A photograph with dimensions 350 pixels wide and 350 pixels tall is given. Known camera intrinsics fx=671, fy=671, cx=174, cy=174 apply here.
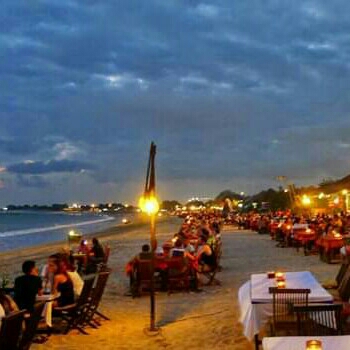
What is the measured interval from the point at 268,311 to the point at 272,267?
34.4 ft

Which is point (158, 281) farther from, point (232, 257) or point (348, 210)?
point (348, 210)

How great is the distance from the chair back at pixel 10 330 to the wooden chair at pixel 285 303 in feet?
8.38

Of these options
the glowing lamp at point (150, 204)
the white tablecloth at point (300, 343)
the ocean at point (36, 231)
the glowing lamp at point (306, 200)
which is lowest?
the ocean at point (36, 231)

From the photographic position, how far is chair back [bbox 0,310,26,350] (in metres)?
5.66

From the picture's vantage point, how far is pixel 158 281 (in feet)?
46.1

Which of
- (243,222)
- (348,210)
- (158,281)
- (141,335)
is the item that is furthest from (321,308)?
(243,222)

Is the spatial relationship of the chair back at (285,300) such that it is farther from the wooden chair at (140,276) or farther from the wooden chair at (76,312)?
the wooden chair at (140,276)

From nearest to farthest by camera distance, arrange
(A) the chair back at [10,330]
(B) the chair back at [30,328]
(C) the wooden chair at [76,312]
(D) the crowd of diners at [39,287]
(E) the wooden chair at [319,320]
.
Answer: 1. (A) the chair back at [10,330]
2. (E) the wooden chair at [319,320]
3. (B) the chair back at [30,328]
4. (D) the crowd of diners at [39,287]
5. (C) the wooden chair at [76,312]

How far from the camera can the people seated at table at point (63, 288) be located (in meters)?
9.47

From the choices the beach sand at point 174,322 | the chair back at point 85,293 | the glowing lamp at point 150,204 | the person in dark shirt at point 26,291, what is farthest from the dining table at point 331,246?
the person in dark shirt at point 26,291

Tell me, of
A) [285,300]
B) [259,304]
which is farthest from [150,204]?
[285,300]

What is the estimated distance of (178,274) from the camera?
1333 cm

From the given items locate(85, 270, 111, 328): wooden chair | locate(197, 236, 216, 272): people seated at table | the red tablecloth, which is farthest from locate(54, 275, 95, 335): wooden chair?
the red tablecloth

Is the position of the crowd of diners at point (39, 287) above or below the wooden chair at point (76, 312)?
above
